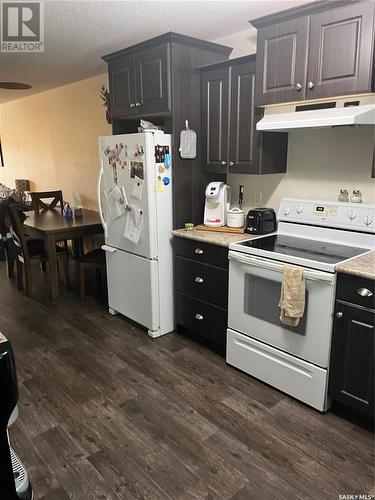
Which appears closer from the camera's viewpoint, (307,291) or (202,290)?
(307,291)

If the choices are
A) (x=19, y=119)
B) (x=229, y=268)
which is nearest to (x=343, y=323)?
(x=229, y=268)

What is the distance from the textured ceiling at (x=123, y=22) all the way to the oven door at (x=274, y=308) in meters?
1.64

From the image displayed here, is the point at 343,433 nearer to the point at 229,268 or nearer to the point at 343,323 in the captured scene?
the point at 343,323

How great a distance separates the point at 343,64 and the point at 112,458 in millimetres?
2418

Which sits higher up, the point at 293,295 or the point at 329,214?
the point at 329,214

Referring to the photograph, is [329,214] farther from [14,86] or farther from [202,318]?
[14,86]

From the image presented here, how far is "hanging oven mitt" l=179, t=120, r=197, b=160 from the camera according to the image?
9.78 feet

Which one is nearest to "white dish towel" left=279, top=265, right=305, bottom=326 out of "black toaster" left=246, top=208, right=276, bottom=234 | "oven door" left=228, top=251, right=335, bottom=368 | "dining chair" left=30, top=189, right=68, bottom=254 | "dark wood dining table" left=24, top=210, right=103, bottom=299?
"oven door" left=228, top=251, right=335, bottom=368

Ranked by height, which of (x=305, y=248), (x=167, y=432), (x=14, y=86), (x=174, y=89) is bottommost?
(x=167, y=432)

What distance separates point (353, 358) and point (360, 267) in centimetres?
49

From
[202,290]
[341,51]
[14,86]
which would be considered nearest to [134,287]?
[202,290]

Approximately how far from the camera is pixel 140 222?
3.06m
